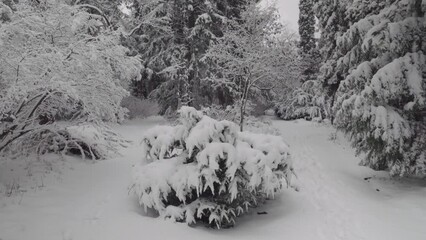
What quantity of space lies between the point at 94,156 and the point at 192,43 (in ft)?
30.7

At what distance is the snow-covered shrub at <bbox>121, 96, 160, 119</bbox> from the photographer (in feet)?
61.7

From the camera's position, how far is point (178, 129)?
671 centimetres

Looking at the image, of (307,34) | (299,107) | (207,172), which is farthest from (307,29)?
(207,172)

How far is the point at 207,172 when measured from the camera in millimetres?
6008

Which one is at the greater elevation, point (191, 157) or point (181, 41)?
point (181, 41)

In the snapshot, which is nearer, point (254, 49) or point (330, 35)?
point (330, 35)

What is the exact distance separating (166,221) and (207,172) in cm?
103

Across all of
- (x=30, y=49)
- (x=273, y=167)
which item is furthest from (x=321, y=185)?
(x=30, y=49)

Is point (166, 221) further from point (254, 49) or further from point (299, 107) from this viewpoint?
point (299, 107)

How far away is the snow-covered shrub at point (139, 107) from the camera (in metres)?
18.8

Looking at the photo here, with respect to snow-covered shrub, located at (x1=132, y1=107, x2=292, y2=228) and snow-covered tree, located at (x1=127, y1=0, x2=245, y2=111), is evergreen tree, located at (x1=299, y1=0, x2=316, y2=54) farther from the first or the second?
snow-covered shrub, located at (x1=132, y1=107, x2=292, y2=228)

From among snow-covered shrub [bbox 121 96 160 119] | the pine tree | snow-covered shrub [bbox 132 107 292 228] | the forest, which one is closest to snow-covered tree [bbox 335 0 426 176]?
the forest

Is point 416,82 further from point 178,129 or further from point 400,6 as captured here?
point 178,129

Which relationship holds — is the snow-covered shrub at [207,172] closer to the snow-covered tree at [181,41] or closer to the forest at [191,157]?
the forest at [191,157]
